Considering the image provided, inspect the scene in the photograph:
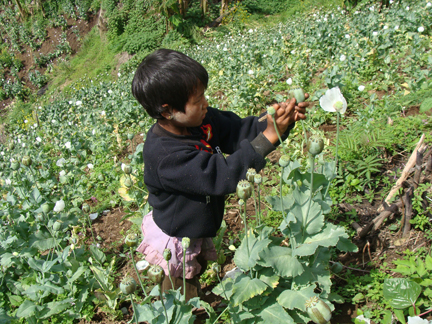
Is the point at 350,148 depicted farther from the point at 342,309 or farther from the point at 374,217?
the point at 342,309

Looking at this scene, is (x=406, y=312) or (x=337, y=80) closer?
(x=406, y=312)

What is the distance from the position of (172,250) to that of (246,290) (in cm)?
53

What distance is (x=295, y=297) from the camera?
1381mm

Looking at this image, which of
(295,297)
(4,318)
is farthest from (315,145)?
(4,318)

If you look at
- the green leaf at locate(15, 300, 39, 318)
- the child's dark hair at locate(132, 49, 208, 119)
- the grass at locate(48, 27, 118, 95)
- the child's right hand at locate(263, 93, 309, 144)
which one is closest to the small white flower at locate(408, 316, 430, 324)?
the child's right hand at locate(263, 93, 309, 144)

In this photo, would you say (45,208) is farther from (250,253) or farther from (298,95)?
(298,95)

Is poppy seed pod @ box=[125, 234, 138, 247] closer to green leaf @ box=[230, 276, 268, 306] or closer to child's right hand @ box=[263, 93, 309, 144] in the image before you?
green leaf @ box=[230, 276, 268, 306]

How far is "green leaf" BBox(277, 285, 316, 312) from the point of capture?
1.35 metres

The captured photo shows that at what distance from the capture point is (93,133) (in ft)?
14.5

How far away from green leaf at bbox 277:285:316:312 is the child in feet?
1.56

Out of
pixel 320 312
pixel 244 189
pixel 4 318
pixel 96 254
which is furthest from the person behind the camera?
pixel 96 254

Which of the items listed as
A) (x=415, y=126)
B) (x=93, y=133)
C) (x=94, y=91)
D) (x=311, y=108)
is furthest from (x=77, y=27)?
(x=415, y=126)

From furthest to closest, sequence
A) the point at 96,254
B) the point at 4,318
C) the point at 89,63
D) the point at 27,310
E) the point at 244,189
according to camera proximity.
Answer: the point at 89,63 < the point at 96,254 < the point at 27,310 < the point at 4,318 < the point at 244,189

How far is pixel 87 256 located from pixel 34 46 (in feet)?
61.8
